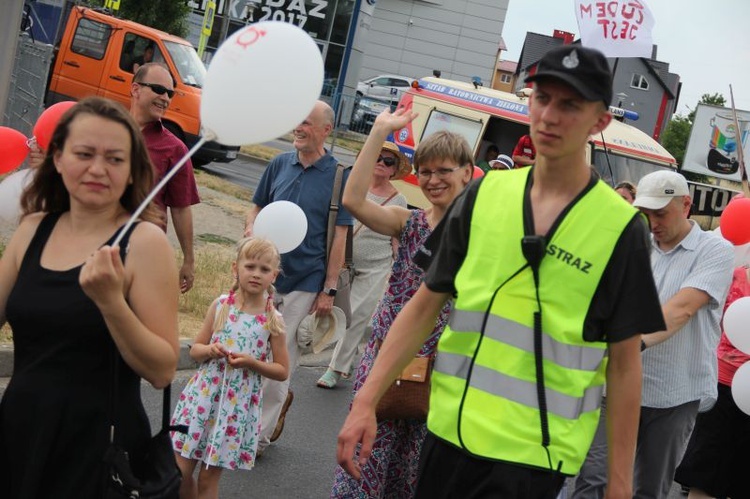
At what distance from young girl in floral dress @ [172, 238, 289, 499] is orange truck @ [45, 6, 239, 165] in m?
13.8

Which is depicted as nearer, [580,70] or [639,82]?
[580,70]

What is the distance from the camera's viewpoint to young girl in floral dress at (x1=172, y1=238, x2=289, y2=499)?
516cm

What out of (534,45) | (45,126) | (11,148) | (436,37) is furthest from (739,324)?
(534,45)

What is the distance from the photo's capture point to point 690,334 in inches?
207

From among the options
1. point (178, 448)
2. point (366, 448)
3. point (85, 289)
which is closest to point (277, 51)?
point (85, 289)

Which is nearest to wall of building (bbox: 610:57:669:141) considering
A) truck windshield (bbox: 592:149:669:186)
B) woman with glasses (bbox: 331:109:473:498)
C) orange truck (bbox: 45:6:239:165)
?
orange truck (bbox: 45:6:239:165)

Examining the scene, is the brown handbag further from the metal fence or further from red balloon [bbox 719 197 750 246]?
the metal fence

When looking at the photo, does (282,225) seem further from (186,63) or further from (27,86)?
(186,63)

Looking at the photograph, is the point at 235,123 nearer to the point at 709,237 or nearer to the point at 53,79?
the point at 709,237

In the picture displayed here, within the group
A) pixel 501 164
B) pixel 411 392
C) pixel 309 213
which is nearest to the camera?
pixel 411 392

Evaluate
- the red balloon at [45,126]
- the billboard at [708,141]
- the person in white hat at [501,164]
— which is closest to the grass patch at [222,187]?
the person in white hat at [501,164]

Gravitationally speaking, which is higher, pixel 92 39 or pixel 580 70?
pixel 580 70

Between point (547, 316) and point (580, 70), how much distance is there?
2.19ft

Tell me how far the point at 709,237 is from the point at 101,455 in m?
3.27
